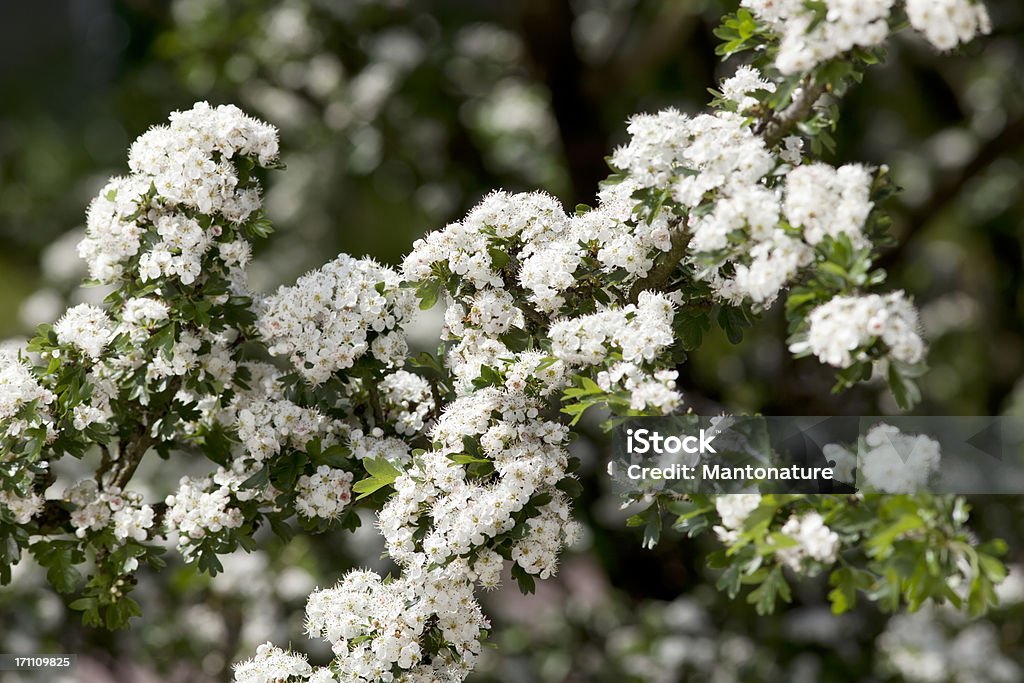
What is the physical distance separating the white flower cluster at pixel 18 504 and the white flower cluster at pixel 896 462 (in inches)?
58.3

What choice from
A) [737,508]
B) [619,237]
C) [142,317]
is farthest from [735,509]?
[142,317]

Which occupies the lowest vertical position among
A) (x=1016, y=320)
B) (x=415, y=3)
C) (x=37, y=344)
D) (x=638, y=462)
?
(x=638, y=462)

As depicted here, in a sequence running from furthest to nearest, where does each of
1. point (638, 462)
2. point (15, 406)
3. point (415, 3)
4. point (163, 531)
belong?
point (415, 3) < point (163, 531) < point (15, 406) < point (638, 462)

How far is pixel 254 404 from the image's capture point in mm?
2152

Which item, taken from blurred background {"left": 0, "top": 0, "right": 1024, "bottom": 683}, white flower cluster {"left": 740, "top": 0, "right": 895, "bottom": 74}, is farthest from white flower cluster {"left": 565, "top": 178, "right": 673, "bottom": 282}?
blurred background {"left": 0, "top": 0, "right": 1024, "bottom": 683}

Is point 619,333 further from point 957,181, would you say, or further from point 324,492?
point 957,181

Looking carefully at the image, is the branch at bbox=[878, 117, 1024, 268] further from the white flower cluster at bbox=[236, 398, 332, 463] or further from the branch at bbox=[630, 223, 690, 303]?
the white flower cluster at bbox=[236, 398, 332, 463]

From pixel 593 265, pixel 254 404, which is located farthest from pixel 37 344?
pixel 593 265

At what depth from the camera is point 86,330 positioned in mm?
2104

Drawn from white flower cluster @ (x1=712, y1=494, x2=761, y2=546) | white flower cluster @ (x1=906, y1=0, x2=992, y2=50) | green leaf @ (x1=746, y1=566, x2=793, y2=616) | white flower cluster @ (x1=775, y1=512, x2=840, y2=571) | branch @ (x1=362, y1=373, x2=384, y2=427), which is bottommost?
green leaf @ (x1=746, y1=566, x2=793, y2=616)

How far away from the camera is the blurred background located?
4207 mm

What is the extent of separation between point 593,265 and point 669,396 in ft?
1.30

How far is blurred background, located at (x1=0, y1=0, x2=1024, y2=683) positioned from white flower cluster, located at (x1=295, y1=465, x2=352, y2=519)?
2000mm

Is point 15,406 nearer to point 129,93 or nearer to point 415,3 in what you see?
point 129,93
